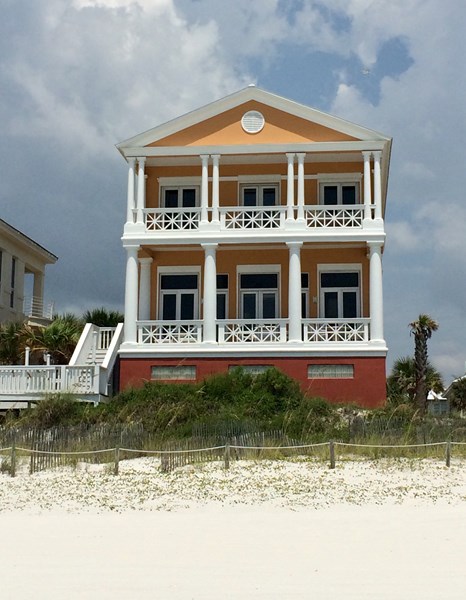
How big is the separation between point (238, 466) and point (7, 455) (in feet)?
18.7

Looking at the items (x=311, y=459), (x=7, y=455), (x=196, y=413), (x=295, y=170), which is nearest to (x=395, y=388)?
(x=295, y=170)

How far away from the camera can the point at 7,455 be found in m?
21.2

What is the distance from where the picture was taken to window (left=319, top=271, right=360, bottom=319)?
103ft

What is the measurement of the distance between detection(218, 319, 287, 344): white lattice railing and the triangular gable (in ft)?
20.4

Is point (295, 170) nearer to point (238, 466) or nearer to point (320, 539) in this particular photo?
point (238, 466)

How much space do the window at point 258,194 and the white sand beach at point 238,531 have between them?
1371 cm

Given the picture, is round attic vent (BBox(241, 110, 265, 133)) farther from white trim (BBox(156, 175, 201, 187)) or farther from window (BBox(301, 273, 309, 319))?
window (BBox(301, 273, 309, 319))

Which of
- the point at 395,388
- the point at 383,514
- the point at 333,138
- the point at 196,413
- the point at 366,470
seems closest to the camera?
the point at 383,514

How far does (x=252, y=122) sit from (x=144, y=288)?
6939 millimetres

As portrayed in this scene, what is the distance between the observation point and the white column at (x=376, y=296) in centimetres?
2873

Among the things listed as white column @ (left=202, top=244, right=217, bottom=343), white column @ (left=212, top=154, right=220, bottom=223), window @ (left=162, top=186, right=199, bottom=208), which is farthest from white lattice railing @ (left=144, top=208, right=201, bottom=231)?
white column @ (left=202, top=244, right=217, bottom=343)

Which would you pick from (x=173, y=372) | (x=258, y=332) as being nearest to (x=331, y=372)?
(x=258, y=332)

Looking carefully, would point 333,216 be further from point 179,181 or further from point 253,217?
Result: point 179,181

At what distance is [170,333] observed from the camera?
2958cm
